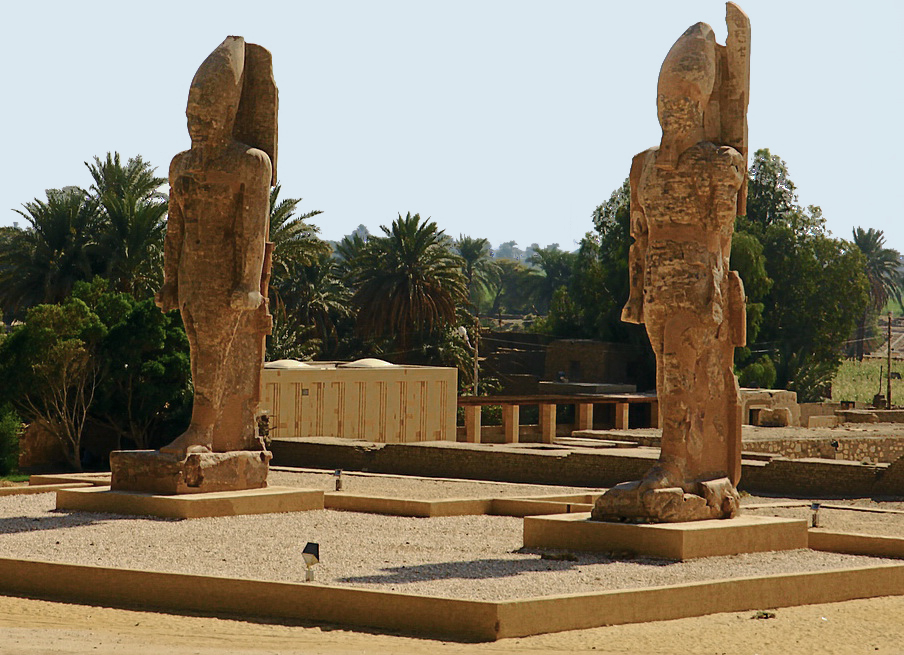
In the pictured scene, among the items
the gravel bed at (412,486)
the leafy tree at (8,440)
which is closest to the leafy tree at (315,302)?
the leafy tree at (8,440)

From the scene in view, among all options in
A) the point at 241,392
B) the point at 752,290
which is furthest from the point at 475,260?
the point at 241,392

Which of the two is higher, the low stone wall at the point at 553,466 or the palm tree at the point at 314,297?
the palm tree at the point at 314,297

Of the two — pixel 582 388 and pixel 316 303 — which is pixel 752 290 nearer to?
pixel 582 388

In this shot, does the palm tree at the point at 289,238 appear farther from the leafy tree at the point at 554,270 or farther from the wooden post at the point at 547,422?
the leafy tree at the point at 554,270

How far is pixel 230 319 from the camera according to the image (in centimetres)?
1345

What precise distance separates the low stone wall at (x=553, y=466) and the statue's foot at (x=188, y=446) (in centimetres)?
582

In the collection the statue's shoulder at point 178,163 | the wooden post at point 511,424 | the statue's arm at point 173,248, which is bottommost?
the wooden post at point 511,424

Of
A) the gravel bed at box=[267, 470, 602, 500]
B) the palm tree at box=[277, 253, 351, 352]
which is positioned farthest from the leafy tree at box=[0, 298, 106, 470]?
the palm tree at box=[277, 253, 351, 352]

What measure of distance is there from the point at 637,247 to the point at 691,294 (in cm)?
84

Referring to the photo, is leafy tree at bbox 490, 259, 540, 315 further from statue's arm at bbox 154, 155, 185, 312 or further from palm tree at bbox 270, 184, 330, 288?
statue's arm at bbox 154, 155, 185, 312

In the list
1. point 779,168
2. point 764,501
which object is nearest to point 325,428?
point 764,501

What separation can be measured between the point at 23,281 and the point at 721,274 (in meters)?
20.0

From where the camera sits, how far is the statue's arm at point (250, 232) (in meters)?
13.3

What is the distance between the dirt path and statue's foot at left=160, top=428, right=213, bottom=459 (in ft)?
13.5
